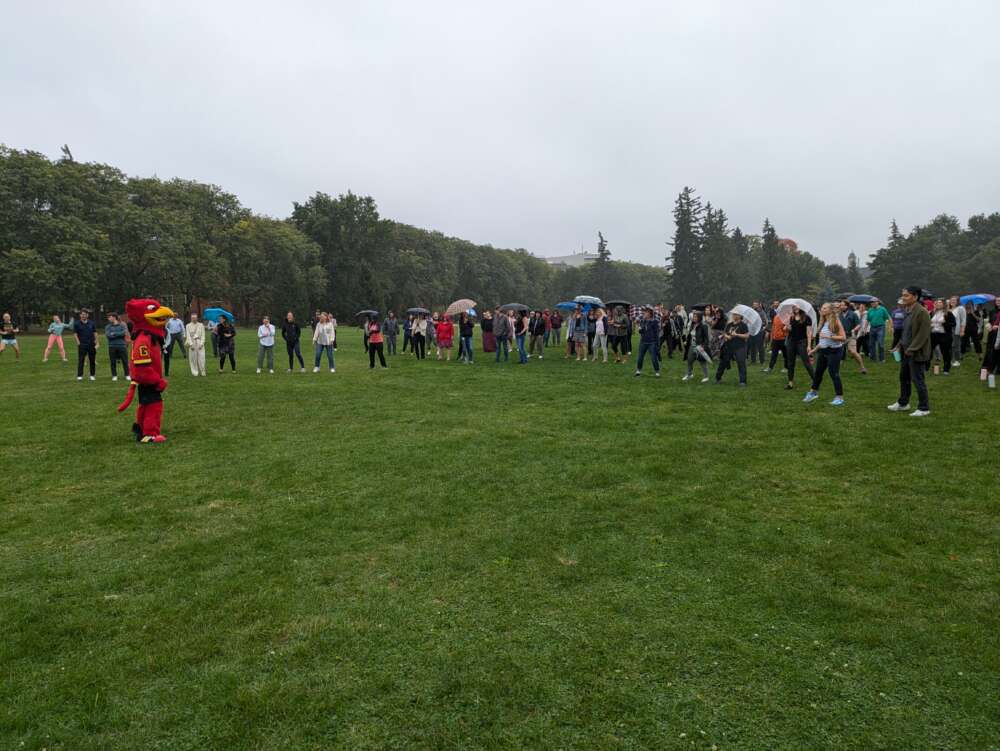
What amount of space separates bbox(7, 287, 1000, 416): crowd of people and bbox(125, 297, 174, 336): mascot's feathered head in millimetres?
6937

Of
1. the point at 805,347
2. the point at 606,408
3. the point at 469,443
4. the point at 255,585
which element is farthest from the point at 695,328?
the point at 255,585

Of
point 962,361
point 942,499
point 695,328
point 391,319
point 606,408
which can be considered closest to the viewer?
point 942,499

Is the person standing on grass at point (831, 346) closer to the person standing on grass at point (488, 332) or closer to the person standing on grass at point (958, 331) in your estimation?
the person standing on grass at point (958, 331)

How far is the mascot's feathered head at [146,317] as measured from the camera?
8.98m

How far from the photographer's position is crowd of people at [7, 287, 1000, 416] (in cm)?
1082

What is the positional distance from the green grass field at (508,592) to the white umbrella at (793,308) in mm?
4685

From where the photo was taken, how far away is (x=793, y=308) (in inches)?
512

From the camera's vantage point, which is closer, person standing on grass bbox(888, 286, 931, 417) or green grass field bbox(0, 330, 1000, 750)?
green grass field bbox(0, 330, 1000, 750)

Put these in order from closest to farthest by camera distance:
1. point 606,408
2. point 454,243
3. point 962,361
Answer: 1. point 606,408
2. point 962,361
3. point 454,243

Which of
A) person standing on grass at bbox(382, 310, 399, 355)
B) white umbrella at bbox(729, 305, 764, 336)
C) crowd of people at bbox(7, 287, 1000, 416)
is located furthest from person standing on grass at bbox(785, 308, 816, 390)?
person standing on grass at bbox(382, 310, 399, 355)

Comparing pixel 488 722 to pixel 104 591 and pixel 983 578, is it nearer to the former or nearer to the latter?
pixel 104 591

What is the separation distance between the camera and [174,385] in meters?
15.1

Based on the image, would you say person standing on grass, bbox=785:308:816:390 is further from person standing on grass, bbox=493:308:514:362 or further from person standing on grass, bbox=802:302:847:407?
person standing on grass, bbox=493:308:514:362

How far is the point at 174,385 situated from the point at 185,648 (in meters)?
13.3
